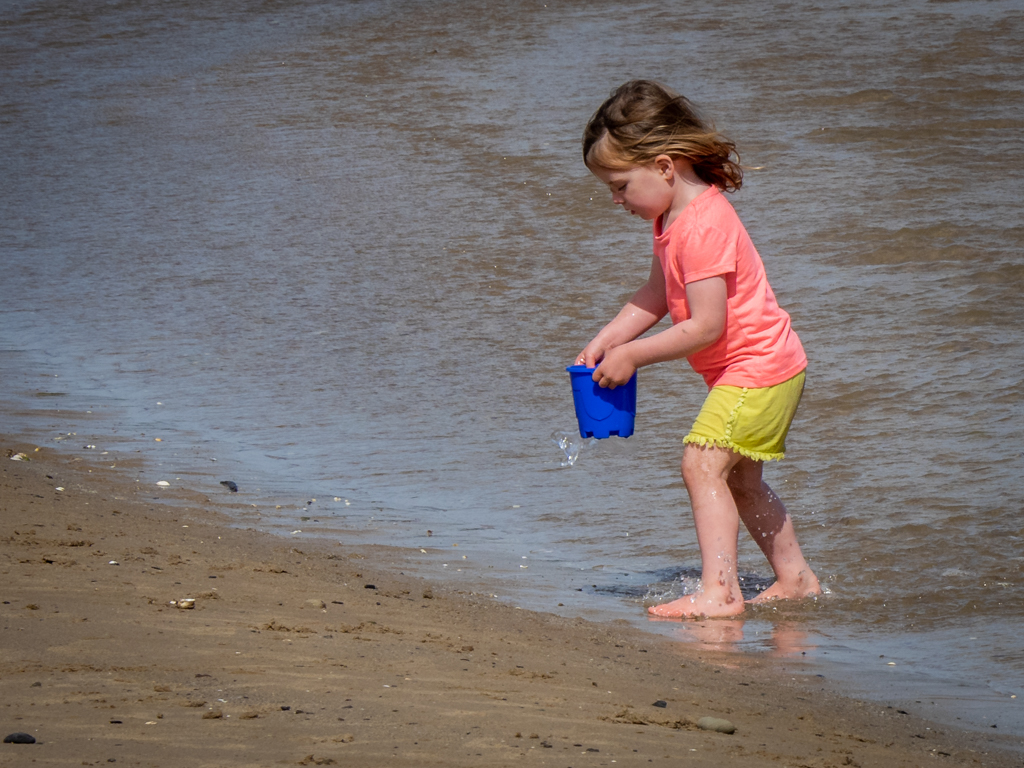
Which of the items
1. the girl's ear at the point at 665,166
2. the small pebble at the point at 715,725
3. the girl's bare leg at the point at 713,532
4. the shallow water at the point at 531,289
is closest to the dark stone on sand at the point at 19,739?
the small pebble at the point at 715,725

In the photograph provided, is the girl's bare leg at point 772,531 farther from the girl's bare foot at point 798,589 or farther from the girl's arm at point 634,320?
the girl's arm at point 634,320

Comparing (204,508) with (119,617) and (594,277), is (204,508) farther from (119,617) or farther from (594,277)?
(594,277)

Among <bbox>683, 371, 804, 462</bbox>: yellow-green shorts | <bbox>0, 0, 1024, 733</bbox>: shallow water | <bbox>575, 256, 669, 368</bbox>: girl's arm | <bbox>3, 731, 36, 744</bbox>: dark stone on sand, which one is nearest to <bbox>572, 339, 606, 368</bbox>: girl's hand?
<bbox>575, 256, 669, 368</bbox>: girl's arm

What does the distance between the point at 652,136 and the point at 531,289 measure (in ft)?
13.9

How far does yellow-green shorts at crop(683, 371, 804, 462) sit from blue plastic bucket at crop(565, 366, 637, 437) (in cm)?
21

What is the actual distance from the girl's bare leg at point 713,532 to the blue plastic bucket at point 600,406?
224mm

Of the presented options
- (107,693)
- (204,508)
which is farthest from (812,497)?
(107,693)

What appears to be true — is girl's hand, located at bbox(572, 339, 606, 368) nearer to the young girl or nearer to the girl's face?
the young girl

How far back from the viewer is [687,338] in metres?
3.78

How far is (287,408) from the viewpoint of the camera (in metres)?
6.30

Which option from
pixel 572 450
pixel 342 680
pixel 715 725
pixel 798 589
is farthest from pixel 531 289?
pixel 715 725

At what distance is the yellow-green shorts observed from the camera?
386 cm

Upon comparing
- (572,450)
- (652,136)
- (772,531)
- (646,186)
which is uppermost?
(652,136)

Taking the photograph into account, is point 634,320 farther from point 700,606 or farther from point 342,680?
point 342,680
